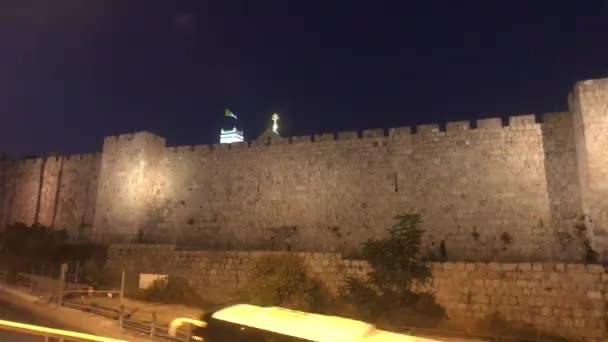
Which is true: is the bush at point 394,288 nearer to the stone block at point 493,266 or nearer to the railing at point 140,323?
the stone block at point 493,266

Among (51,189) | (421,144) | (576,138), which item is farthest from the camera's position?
(51,189)

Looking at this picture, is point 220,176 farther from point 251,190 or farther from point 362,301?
point 362,301

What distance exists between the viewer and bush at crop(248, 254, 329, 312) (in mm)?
11969

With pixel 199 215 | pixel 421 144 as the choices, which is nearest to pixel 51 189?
pixel 199 215

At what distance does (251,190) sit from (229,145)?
244 centimetres

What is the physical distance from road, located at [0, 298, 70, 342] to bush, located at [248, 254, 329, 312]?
4.82 metres

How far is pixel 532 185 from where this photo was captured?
46.8 ft

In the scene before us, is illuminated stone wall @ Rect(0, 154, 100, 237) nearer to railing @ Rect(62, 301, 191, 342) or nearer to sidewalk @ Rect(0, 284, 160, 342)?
sidewalk @ Rect(0, 284, 160, 342)

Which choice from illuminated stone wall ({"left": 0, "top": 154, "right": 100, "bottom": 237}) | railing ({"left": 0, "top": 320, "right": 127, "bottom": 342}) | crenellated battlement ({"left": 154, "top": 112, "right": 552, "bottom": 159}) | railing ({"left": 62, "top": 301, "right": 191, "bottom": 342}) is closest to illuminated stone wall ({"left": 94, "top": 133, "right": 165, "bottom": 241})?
crenellated battlement ({"left": 154, "top": 112, "right": 552, "bottom": 159})

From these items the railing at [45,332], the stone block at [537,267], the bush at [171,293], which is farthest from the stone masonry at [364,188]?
the railing at [45,332]

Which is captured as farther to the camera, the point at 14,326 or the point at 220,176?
the point at 220,176

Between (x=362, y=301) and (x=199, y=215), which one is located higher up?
(x=199, y=215)

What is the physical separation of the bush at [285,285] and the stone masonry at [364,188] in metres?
3.70

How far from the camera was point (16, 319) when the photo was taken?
33.7 feet
